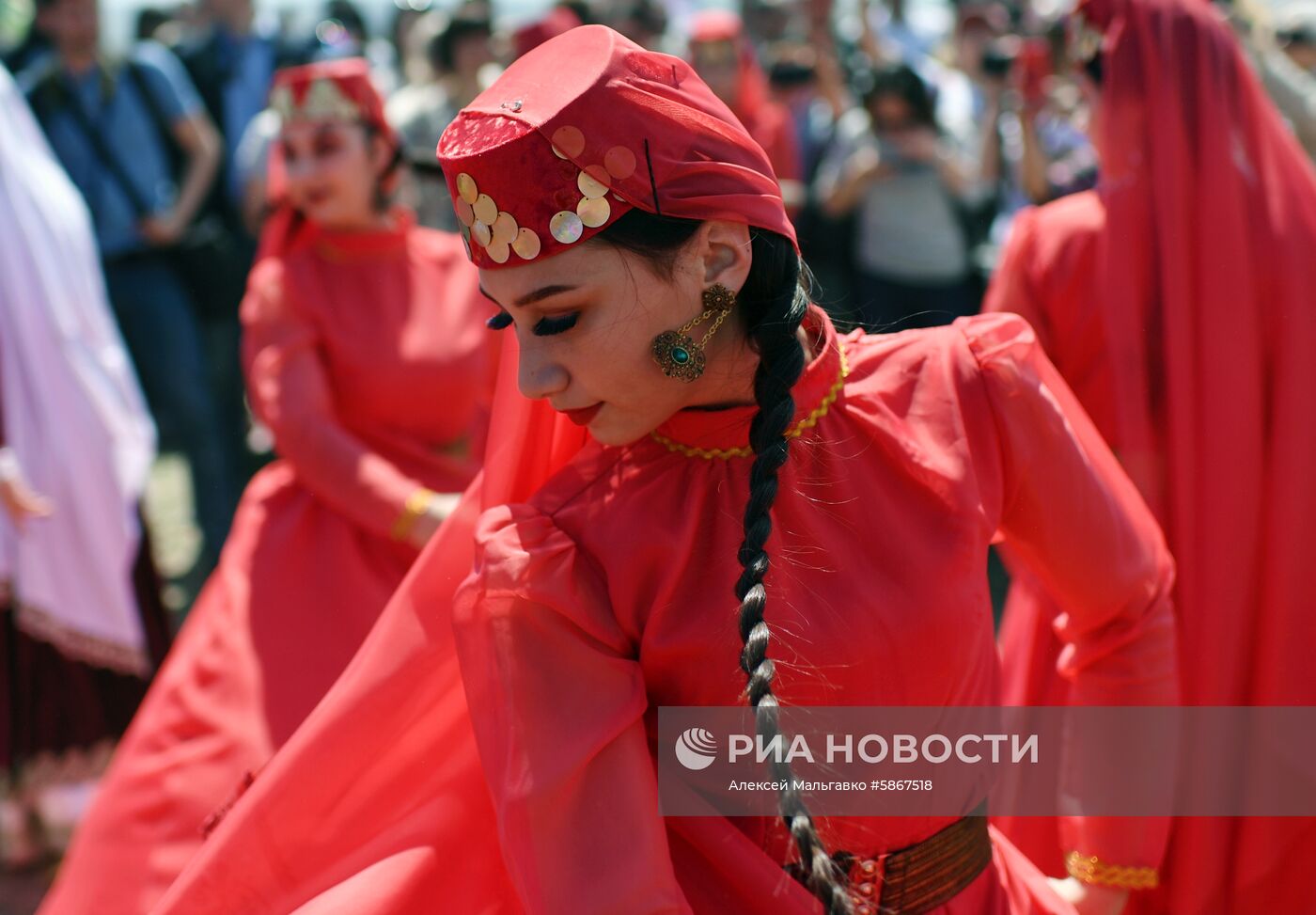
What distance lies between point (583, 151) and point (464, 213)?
0.52ft

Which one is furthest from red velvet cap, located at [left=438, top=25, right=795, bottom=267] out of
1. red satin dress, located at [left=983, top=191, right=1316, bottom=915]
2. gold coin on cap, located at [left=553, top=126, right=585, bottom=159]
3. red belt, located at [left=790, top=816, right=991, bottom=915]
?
red satin dress, located at [left=983, top=191, right=1316, bottom=915]

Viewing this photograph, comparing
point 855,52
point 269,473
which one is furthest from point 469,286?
point 855,52

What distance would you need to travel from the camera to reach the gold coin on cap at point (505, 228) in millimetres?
1518

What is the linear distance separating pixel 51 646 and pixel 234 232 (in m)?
3.03

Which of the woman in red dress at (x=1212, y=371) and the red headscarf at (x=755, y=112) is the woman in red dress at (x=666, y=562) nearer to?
the woman in red dress at (x=1212, y=371)

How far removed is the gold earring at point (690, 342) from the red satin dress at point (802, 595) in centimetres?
11

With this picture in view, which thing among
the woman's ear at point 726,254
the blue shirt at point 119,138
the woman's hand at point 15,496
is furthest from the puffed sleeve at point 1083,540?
the blue shirt at point 119,138

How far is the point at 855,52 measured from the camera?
26.6 feet

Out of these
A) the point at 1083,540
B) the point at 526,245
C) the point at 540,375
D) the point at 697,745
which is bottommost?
the point at 697,745

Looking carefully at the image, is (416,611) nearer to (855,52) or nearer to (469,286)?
(469,286)

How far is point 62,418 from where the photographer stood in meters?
4.11

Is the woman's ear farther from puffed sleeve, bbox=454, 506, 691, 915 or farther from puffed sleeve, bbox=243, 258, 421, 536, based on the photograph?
puffed sleeve, bbox=243, 258, 421, 536

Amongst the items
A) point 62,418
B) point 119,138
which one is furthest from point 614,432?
point 119,138

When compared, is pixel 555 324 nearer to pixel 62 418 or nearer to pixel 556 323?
pixel 556 323
